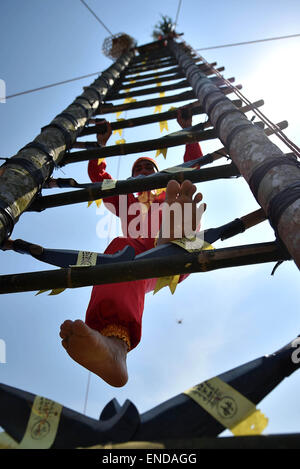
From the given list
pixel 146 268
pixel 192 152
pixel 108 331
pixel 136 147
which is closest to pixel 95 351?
pixel 108 331

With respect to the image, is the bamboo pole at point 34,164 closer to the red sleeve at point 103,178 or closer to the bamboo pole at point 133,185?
the bamboo pole at point 133,185

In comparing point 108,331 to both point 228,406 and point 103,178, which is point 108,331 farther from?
point 103,178

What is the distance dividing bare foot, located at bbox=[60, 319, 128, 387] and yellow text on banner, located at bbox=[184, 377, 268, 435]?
566mm

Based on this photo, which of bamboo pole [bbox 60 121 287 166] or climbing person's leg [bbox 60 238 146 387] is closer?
climbing person's leg [bbox 60 238 146 387]

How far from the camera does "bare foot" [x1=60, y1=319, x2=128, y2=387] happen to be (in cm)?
131

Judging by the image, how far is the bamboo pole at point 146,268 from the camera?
129 cm

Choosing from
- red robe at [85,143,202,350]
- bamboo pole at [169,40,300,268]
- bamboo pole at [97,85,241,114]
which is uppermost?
bamboo pole at [97,85,241,114]

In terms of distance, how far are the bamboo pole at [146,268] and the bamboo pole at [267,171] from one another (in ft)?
0.47

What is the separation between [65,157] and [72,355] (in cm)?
172

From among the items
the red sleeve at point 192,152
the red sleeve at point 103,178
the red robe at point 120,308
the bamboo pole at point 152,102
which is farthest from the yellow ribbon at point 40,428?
the bamboo pole at point 152,102

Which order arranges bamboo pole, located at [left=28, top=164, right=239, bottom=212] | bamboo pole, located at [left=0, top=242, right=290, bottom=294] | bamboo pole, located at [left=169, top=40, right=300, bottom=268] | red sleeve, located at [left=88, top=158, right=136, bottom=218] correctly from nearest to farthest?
bamboo pole, located at [left=169, top=40, right=300, bottom=268]
bamboo pole, located at [left=0, top=242, right=290, bottom=294]
bamboo pole, located at [left=28, top=164, right=239, bottom=212]
red sleeve, located at [left=88, top=158, right=136, bottom=218]

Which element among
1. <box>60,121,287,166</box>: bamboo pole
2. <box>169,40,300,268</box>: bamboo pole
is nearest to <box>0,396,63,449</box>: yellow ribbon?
<box>169,40,300,268</box>: bamboo pole
